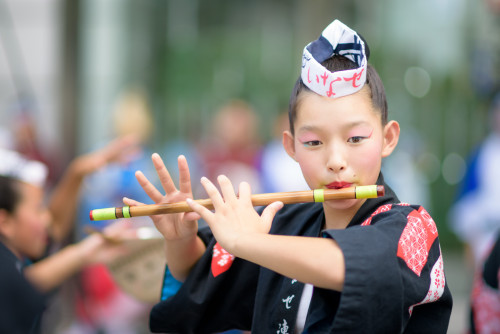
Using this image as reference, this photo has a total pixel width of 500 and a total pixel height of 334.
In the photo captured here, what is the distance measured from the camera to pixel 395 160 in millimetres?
7336

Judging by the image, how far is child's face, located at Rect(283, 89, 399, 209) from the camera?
64.9 inches

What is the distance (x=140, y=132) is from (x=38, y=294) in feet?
11.0

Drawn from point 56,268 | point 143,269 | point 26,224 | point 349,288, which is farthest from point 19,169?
point 349,288

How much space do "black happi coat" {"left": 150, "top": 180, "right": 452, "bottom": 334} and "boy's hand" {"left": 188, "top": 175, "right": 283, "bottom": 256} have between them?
0.18 meters

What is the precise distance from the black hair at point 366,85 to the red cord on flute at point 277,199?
241mm

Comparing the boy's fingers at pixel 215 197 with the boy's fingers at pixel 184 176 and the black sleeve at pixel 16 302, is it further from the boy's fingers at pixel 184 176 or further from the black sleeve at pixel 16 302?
the black sleeve at pixel 16 302

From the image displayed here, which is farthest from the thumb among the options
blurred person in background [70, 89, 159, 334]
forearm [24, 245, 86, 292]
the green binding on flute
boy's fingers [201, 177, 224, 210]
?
blurred person in background [70, 89, 159, 334]

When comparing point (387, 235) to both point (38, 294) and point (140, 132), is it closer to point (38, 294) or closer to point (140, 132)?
point (38, 294)

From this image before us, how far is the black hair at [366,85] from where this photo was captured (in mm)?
1709

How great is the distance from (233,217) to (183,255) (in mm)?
451

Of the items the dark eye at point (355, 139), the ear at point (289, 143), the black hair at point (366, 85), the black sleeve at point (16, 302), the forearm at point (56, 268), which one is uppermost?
the black hair at point (366, 85)

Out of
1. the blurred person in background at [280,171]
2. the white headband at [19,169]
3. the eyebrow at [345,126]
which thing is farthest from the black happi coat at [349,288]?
the blurred person in background at [280,171]

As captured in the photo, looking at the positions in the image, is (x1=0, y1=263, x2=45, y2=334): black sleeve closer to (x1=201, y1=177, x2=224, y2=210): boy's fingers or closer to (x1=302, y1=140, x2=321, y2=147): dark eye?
(x1=201, y1=177, x2=224, y2=210): boy's fingers

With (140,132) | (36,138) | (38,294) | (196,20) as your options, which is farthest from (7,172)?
(196,20)
